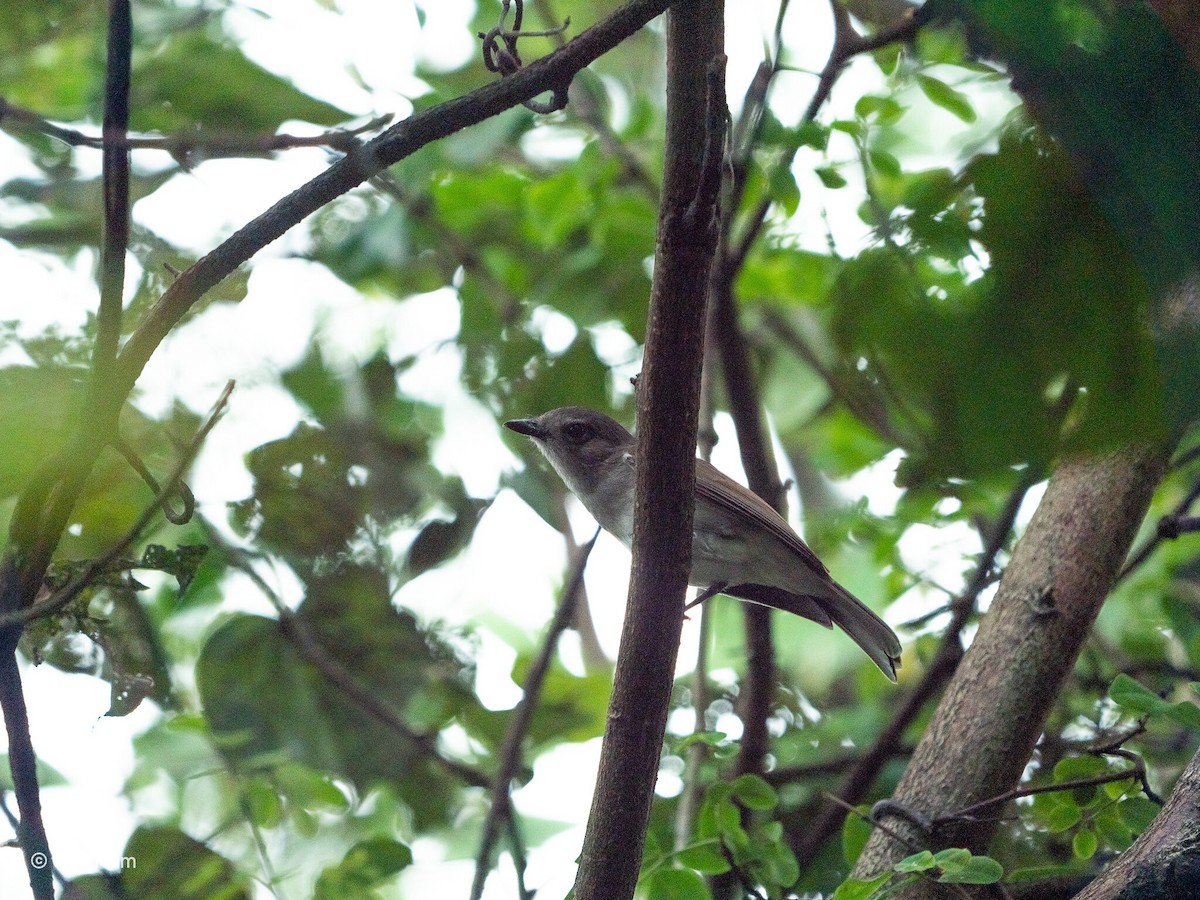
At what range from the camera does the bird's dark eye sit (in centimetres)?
428

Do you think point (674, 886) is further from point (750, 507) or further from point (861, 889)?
point (750, 507)

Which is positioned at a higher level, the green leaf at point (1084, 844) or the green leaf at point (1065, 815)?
the green leaf at point (1065, 815)

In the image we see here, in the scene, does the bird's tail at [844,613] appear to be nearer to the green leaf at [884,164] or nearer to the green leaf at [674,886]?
the green leaf at [674,886]

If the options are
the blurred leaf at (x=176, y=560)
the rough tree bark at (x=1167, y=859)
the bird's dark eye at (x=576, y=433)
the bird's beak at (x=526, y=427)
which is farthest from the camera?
the bird's dark eye at (x=576, y=433)

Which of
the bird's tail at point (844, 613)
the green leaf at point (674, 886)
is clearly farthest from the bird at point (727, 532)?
the green leaf at point (674, 886)

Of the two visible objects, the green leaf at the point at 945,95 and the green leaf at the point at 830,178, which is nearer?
the green leaf at the point at 945,95

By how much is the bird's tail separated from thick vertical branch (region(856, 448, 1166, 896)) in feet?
2.86

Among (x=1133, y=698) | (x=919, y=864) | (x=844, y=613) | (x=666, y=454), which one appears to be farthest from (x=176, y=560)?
(x=844, y=613)

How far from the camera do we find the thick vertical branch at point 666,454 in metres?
1.85

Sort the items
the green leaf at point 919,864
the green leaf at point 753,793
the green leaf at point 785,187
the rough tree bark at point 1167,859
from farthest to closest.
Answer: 1. the green leaf at point 785,187
2. the green leaf at point 753,793
3. the green leaf at point 919,864
4. the rough tree bark at point 1167,859

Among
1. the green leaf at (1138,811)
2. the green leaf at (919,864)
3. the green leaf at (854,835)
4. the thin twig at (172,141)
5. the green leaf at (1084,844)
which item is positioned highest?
the thin twig at (172,141)

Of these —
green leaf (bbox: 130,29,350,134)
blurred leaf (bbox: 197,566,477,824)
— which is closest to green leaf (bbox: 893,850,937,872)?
blurred leaf (bbox: 197,566,477,824)

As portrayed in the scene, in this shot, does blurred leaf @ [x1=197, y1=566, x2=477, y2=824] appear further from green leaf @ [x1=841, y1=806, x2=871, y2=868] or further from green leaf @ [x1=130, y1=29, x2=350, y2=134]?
green leaf @ [x1=130, y1=29, x2=350, y2=134]

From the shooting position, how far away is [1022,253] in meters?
0.97
